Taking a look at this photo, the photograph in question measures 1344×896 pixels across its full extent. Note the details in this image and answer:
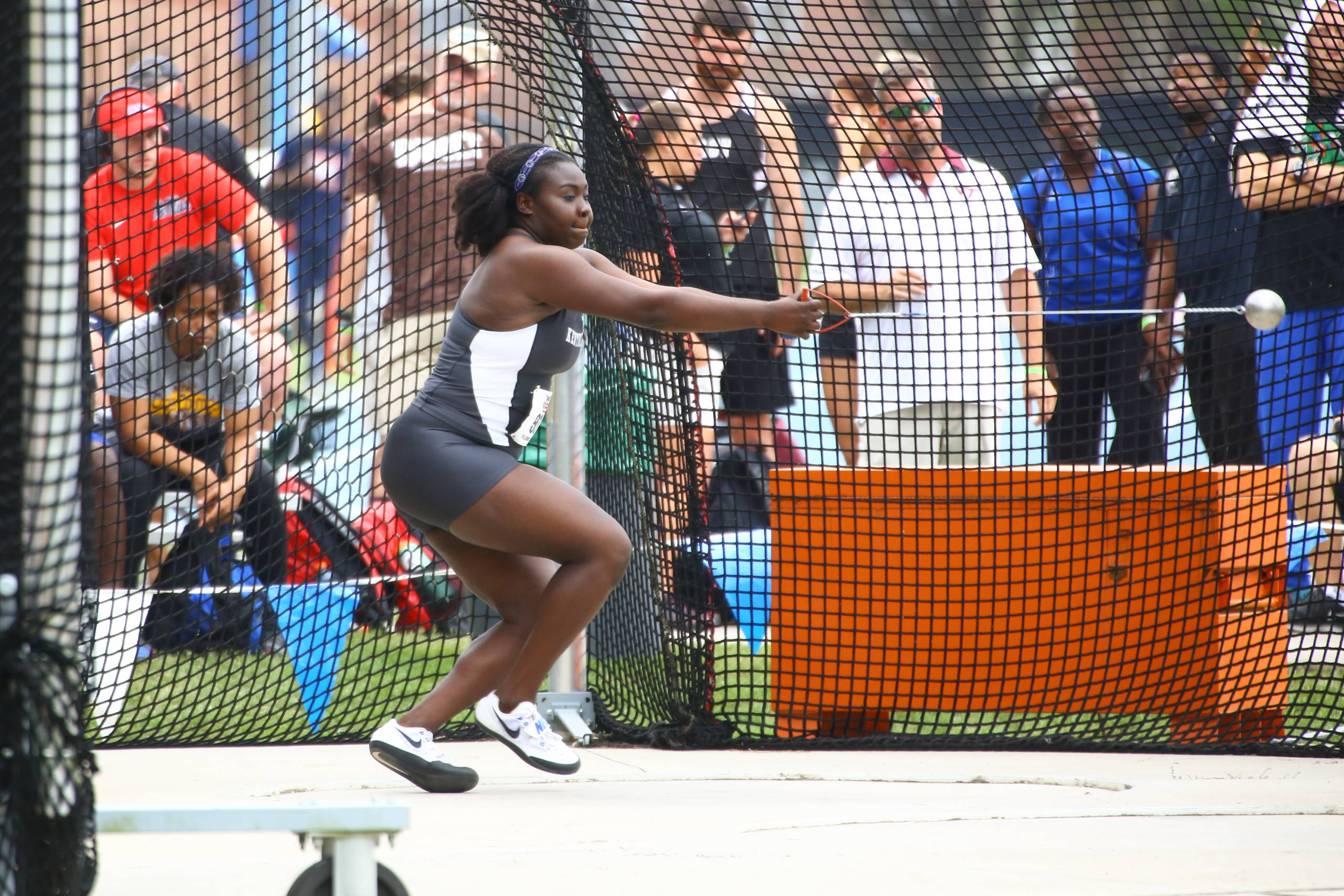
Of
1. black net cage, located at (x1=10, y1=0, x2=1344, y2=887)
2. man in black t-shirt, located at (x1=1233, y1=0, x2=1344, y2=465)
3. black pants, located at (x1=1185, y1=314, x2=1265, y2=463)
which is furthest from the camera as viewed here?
black pants, located at (x1=1185, y1=314, x2=1265, y2=463)

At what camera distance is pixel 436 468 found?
12.0 feet

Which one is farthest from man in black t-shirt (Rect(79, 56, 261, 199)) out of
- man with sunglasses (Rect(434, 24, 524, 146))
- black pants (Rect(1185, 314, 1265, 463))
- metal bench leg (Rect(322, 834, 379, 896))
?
black pants (Rect(1185, 314, 1265, 463))

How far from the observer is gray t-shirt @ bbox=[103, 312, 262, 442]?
5293 mm

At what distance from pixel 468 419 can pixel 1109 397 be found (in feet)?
10.8

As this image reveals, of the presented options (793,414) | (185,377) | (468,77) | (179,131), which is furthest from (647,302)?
(179,131)

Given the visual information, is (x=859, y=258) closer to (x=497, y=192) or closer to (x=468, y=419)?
(x=497, y=192)

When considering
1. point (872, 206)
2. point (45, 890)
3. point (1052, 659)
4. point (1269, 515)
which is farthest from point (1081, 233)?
point (45, 890)

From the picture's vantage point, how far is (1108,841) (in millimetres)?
2875

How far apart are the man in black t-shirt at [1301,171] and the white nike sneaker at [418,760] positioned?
2.64 metres

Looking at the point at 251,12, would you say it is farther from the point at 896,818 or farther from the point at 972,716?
the point at 896,818

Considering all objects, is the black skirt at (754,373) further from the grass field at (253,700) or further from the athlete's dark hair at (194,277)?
the athlete's dark hair at (194,277)

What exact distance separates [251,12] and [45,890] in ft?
18.6

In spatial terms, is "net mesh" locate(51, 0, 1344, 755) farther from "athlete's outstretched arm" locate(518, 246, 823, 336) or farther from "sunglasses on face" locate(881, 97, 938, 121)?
"athlete's outstretched arm" locate(518, 246, 823, 336)

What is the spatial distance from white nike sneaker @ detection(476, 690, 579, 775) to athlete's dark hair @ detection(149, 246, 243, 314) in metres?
2.18
